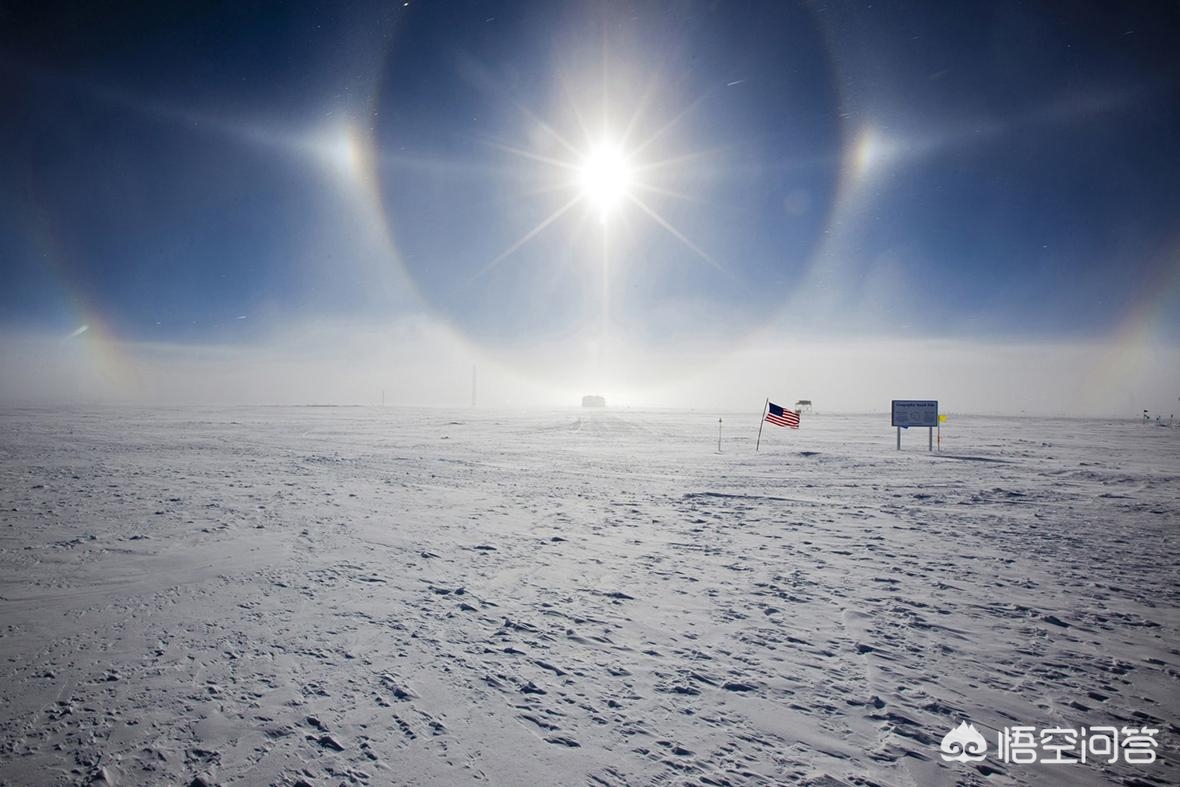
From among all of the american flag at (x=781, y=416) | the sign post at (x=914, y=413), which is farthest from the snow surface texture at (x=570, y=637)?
the sign post at (x=914, y=413)

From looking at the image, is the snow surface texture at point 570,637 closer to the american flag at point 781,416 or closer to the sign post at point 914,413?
the american flag at point 781,416

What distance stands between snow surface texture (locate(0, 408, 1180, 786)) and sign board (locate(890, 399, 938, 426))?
15.6m

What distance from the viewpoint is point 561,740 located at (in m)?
3.75

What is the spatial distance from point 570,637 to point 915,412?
30295 mm

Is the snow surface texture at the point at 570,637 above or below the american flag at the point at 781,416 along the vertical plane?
below

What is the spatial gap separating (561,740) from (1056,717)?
4259mm

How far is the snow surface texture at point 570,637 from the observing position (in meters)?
3.61

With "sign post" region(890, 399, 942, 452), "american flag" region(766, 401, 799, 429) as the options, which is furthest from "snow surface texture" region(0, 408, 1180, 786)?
"sign post" region(890, 399, 942, 452)

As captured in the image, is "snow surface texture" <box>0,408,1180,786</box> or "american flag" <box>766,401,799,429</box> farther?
"american flag" <box>766,401,799,429</box>

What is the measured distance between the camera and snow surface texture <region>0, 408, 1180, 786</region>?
11.8ft

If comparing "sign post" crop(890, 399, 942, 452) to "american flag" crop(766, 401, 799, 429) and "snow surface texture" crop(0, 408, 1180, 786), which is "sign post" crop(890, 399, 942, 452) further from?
"snow surface texture" crop(0, 408, 1180, 786)

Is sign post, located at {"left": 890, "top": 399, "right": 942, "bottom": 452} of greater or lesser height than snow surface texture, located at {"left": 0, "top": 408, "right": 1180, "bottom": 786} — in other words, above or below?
above

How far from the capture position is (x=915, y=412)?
2847cm

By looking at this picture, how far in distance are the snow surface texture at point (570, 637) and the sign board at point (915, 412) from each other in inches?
614
